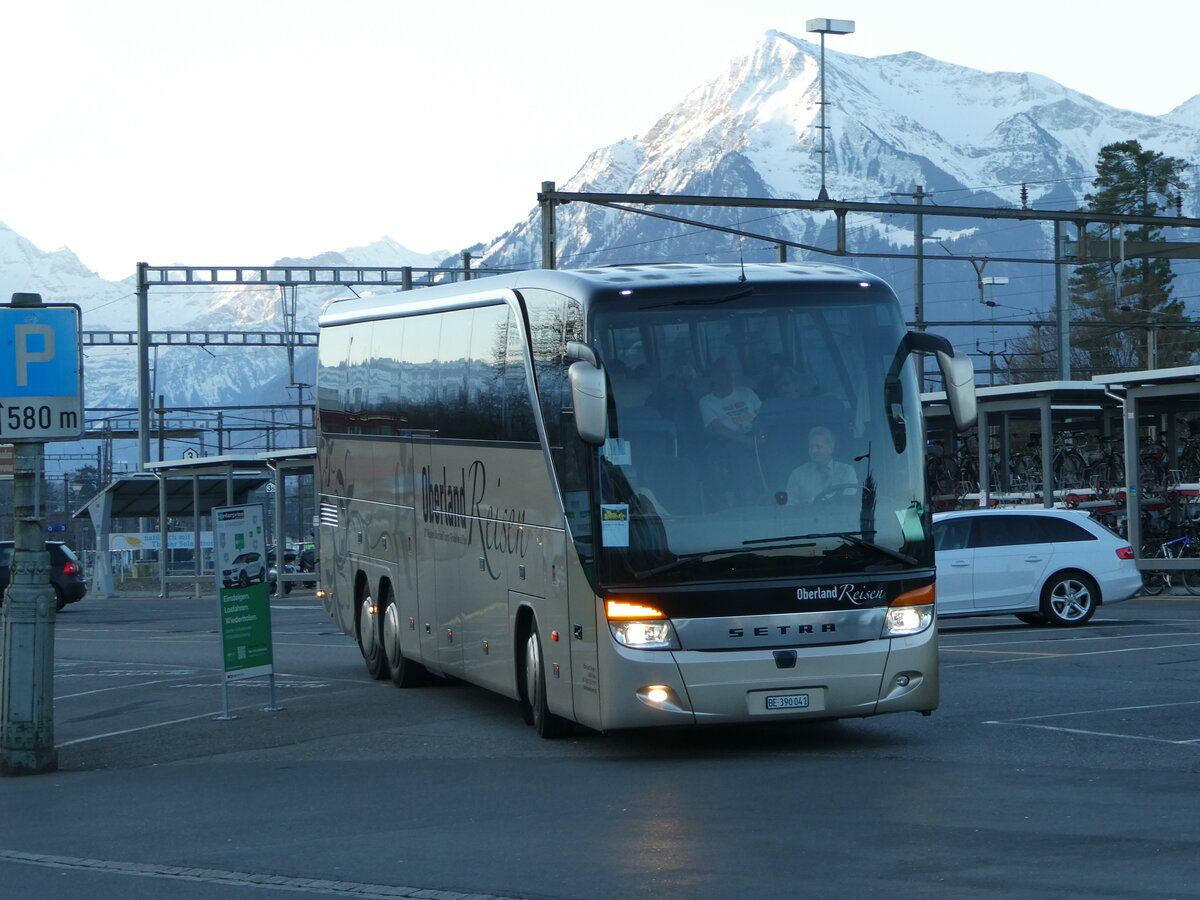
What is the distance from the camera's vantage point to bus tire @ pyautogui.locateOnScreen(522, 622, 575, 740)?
13.6 meters

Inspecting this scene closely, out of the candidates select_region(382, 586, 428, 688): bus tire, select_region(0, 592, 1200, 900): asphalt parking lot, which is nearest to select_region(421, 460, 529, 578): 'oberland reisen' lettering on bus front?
select_region(0, 592, 1200, 900): asphalt parking lot

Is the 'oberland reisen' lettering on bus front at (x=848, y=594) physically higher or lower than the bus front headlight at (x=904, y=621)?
higher

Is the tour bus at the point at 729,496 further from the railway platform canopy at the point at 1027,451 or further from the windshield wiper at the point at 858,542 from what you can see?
the railway platform canopy at the point at 1027,451

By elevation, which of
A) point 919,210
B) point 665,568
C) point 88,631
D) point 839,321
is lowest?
Result: point 88,631

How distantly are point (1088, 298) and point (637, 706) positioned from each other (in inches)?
3436

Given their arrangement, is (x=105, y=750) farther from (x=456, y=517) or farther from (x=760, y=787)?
(x=760, y=787)

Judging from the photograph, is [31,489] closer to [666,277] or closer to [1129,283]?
[666,277]

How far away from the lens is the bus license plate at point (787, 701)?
1217 centimetres

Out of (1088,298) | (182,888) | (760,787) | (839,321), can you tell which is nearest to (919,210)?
(839,321)

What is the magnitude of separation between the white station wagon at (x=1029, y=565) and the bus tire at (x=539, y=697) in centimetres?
964

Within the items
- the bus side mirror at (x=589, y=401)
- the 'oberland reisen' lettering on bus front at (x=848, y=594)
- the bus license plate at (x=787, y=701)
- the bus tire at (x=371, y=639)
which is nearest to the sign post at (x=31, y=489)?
the bus side mirror at (x=589, y=401)

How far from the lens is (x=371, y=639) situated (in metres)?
19.2

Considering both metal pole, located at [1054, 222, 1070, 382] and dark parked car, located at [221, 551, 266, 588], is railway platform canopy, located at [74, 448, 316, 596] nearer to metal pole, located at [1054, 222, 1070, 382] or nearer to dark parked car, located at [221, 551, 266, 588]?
metal pole, located at [1054, 222, 1070, 382]

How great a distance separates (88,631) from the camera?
33.6m
